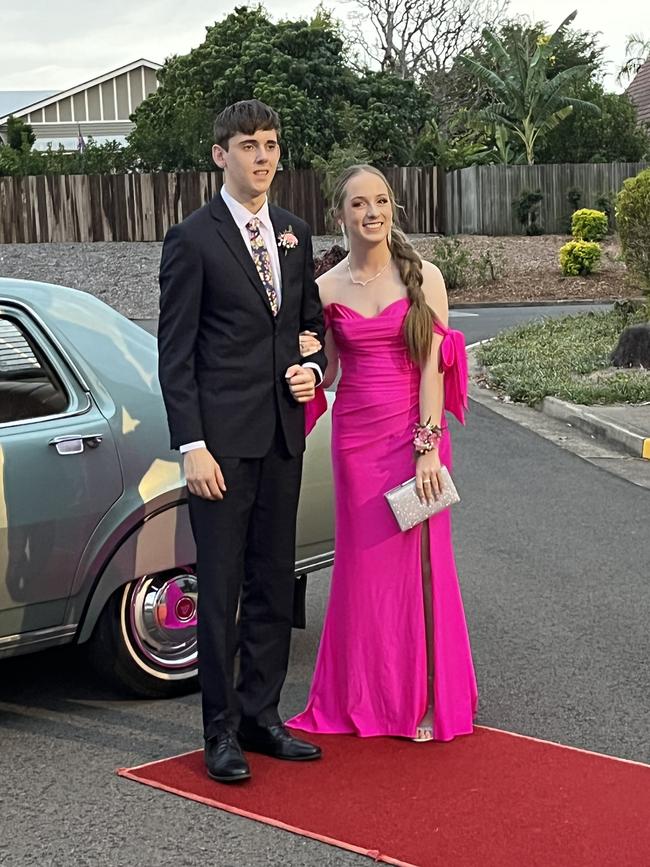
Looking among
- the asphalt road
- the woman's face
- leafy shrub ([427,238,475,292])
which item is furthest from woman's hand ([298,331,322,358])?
leafy shrub ([427,238,475,292])

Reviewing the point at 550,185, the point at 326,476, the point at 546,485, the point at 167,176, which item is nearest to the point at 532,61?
the point at 550,185

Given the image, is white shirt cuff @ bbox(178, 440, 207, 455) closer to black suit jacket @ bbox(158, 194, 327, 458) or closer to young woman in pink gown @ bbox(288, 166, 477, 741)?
black suit jacket @ bbox(158, 194, 327, 458)

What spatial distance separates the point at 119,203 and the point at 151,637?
32.5 meters

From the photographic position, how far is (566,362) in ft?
50.3

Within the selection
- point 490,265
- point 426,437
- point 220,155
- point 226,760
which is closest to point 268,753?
point 226,760

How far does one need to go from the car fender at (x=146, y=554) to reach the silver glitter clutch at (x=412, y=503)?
0.84 metres

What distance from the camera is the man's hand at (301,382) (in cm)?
428

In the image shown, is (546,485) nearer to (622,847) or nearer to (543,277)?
(622,847)

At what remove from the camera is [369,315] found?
468 centimetres

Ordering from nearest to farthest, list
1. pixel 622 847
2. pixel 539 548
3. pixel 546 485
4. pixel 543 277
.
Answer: pixel 622 847
pixel 539 548
pixel 546 485
pixel 543 277

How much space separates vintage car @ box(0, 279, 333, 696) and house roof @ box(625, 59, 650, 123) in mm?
42364

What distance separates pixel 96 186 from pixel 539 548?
1204 inches

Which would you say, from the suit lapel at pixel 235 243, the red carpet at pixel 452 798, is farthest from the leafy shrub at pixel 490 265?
the suit lapel at pixel 235 243

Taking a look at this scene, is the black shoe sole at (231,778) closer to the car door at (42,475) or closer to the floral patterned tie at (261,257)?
the car door at (42,475)
